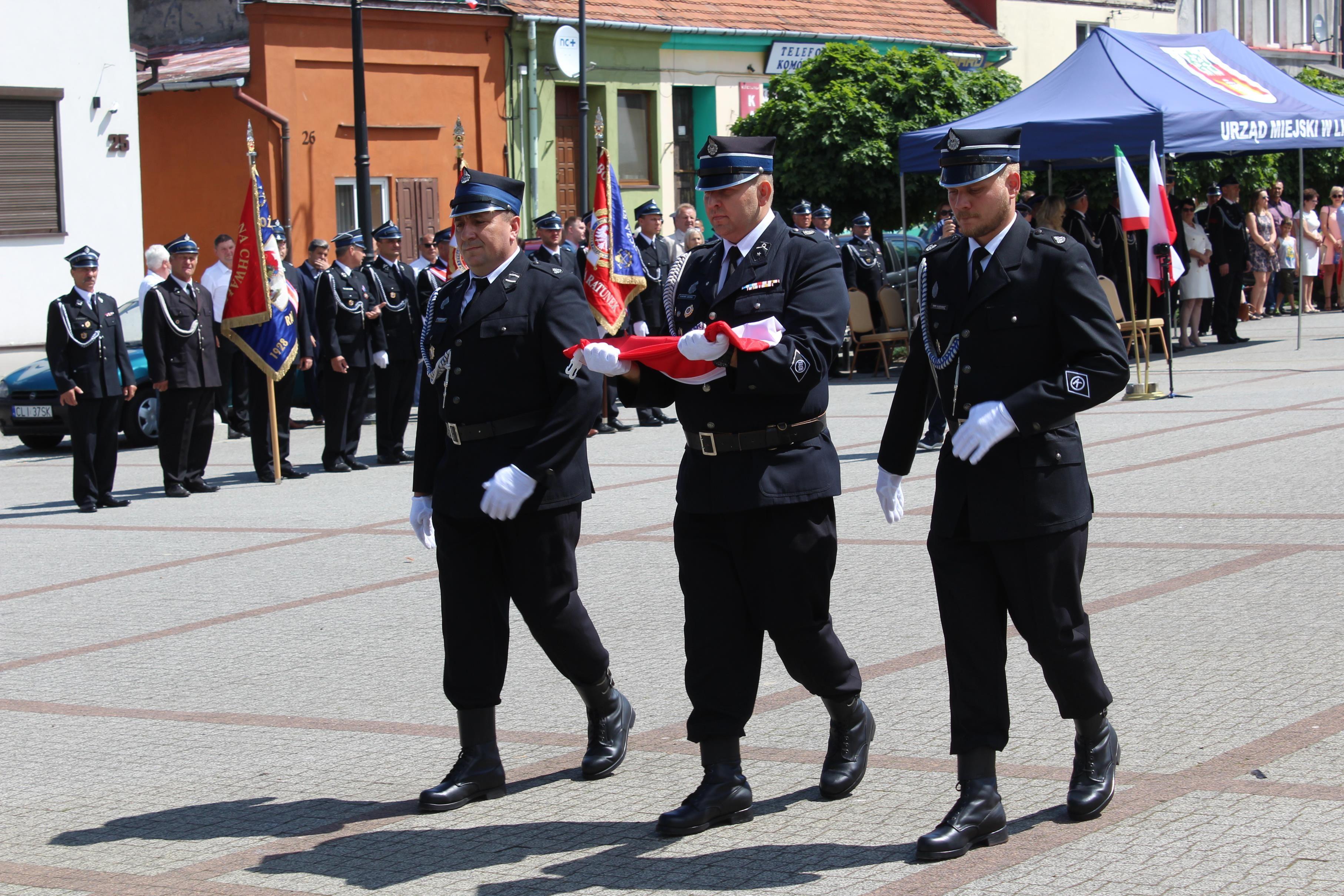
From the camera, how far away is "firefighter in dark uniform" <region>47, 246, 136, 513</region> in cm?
1306

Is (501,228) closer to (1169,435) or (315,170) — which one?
(1169,435)

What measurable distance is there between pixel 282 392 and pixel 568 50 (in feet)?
57.6

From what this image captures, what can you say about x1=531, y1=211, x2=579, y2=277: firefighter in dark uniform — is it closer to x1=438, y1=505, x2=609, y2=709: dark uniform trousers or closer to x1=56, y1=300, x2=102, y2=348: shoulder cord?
x1=56, y1=300, x2=102, y2=348: shoulder cord

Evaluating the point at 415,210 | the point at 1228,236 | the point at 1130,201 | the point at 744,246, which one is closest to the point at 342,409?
the point at 1130,201

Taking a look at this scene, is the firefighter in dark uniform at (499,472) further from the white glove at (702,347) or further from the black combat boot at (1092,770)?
the black combat boot at (1092,770)

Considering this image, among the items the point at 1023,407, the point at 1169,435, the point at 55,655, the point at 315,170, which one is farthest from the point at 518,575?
the point at 315,170

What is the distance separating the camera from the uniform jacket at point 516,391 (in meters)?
5.49

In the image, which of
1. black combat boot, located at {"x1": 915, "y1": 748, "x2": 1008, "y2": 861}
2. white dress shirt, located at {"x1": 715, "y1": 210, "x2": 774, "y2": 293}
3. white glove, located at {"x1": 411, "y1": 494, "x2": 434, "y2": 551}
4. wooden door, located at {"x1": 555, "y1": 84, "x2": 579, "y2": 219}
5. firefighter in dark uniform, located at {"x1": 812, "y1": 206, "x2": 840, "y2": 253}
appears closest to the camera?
black combat boot, located at {"x1": 915, "y1": 748, "x2": 1008, "y2": 861}

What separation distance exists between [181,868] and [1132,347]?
51.8 feet

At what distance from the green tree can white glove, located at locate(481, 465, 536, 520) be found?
19.5 m

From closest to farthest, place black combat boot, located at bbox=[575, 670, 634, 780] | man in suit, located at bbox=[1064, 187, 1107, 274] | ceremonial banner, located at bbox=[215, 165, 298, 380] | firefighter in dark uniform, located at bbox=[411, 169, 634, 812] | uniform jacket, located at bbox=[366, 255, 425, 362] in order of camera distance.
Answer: firefighter in dark uniform, located at bbox=[411, 169, 634, 812], black combat boot, located at bbox=[575, 670, 634, 780], ceremonial banner, located at bbox=[215, 165, 298, 380], uniform jacket, located at bbox=[366, 255, 425, 362], man in suit, located at bbox=[1064, 187, 1107, 274]

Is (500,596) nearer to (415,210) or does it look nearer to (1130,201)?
(1130,201)

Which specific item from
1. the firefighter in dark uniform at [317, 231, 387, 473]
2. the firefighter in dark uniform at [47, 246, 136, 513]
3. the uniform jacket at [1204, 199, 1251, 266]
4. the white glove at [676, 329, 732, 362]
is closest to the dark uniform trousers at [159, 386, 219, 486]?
the firefighter in dark uniform at [47, 246, 136, 513]

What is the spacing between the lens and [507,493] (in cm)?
532
